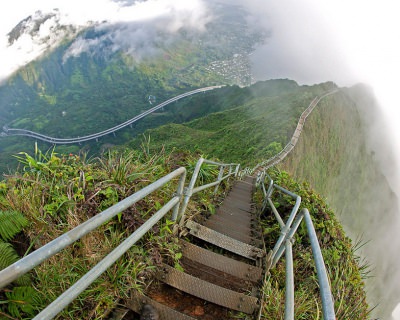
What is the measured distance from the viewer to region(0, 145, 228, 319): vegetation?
2.26 meters

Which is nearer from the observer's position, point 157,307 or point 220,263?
point 157,307

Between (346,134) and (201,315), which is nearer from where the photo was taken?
(201,315)

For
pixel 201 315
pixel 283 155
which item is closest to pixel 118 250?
pixel 201 315

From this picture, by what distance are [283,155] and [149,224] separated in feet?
78.5

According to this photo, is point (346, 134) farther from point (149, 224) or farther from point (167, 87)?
point (167, 87)

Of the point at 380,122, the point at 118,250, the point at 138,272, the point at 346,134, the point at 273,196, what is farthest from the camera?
the point at 380,122

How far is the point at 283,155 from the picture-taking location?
2500 cm

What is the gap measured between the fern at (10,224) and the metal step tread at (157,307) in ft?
3.90

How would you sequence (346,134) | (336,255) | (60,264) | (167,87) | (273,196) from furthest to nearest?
(167,87), (346,134), (273,196), (336,255), (60,264)

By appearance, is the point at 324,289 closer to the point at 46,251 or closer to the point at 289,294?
the point at 289,294

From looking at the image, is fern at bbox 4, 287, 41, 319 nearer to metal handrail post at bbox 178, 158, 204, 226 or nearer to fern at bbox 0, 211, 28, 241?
fern at bbox 0, 211, 28, 241

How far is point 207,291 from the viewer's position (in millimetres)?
2861

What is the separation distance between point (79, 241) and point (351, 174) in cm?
5060

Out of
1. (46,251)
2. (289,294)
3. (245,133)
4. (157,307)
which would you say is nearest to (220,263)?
(157,307)
